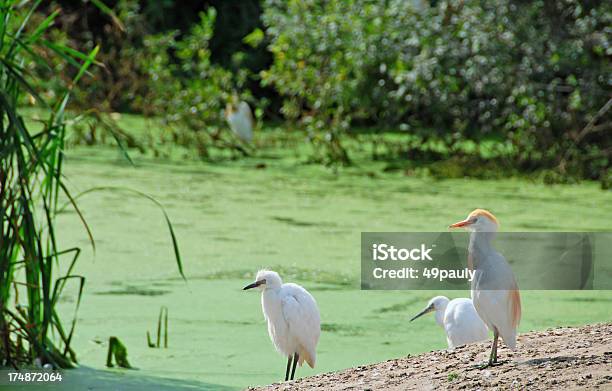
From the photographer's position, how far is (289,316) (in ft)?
9.43

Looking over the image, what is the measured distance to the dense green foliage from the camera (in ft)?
22.8

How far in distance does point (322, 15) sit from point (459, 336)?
16.8 feet

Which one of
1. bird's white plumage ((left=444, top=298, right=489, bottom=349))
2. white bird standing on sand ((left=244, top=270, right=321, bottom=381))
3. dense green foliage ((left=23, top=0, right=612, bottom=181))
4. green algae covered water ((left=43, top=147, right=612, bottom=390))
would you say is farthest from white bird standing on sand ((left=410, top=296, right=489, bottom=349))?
dense green foliage ((left=23, top=0, right=612, bottom=181))

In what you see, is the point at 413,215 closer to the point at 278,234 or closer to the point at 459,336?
the point at 278,234

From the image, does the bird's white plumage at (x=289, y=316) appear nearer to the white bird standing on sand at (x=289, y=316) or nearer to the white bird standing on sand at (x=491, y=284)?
the white bird standing on sand at (x=289, y=316)

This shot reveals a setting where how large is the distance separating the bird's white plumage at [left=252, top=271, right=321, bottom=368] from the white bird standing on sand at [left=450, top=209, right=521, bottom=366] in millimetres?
647

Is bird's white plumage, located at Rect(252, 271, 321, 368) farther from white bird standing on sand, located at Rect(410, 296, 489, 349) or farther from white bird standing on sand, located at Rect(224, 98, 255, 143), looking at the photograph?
white bird standing on sand, located at Rect(224, 98, 255, 143)

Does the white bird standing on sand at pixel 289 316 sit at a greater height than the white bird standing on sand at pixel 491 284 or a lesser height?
lesser

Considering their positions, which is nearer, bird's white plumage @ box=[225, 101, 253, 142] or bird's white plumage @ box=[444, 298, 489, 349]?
bird's white plumage @ box=[444, 298, 489, 349]

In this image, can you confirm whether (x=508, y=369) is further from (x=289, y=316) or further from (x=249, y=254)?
(x=249, y=254)

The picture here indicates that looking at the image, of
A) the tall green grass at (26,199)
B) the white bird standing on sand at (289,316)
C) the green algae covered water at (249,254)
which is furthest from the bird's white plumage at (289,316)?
the tall green grass at (26,199)

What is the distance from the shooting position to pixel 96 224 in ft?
17.7

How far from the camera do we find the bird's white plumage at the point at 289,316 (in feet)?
9.41

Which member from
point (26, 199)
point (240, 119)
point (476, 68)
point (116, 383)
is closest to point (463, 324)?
point (116, 383)
